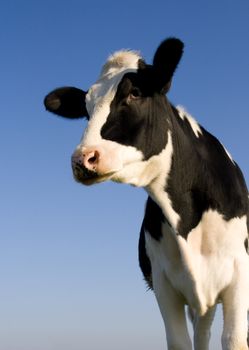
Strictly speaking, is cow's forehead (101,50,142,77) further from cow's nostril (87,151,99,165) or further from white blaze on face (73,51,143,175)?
cow's nostril (87,151,99,165)

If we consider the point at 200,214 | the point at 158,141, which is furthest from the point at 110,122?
the point at 200,214

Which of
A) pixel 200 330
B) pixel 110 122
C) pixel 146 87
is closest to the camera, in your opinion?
pixel 110 122

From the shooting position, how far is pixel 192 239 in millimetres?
8078

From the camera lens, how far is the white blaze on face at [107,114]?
704 centimetres

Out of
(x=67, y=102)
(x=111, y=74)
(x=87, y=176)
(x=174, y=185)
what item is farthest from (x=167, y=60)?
(x=87, y=176)

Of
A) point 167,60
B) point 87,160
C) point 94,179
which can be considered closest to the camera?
point 87,160

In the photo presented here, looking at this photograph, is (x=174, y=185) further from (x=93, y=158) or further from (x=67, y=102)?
(x=67, y=102)

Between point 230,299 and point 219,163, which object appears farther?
point 219,163

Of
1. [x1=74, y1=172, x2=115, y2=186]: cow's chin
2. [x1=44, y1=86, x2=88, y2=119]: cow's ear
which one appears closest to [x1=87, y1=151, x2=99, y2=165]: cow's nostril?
[x1=74, y1=172, x2=115, y2=186]: cow's chin

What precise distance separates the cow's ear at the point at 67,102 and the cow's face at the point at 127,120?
510 mm

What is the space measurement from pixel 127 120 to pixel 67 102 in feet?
4.76

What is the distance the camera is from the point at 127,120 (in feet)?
24.5

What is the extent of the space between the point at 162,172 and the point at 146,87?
34.1 inches

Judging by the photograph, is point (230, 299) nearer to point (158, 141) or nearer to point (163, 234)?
point (163, 234)
